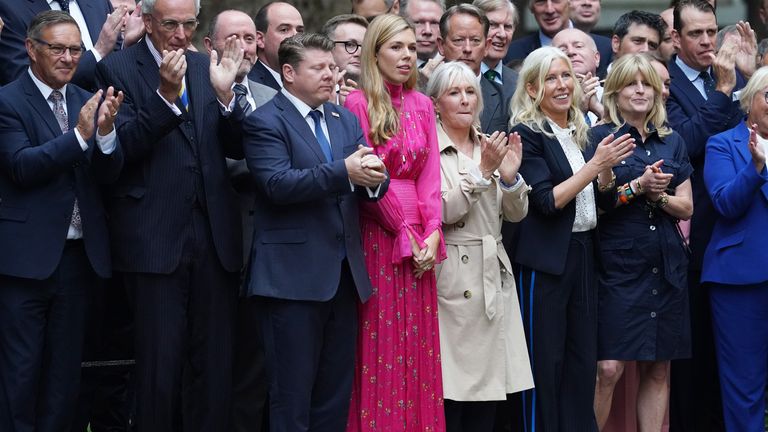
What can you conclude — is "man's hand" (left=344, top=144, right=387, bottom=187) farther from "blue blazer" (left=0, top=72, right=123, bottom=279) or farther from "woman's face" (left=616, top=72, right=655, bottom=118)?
"woman's face" (left=616, top=72, right=655, bottom=118)

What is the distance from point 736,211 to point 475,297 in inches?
64.0

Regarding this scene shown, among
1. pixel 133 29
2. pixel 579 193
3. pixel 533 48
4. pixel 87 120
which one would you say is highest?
pixel 533 48

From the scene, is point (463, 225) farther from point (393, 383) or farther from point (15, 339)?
point (15, 339)

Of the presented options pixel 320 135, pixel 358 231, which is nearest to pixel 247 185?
pixel 320 135

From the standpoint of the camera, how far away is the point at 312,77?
6320 millimetres

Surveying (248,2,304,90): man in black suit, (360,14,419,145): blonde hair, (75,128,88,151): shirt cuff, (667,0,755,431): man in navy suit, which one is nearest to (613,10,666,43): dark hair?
(667,0,755,431): man in navy suit

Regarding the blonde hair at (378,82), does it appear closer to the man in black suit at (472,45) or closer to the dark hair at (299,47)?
the dark hair at (299,47)

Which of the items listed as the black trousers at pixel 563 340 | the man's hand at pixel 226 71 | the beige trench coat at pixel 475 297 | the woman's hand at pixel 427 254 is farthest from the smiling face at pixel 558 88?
the man's hand at pixel 226 71

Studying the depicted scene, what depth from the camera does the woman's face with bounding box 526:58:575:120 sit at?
7051mm

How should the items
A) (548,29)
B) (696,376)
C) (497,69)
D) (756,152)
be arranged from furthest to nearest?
(548,29), (497,69), (696,376), (756,152)

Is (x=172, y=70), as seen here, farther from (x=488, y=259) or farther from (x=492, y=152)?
(x=488, y=259)

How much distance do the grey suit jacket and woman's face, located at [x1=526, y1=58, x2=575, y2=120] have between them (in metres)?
1.41

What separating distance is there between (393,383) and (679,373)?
215 cm

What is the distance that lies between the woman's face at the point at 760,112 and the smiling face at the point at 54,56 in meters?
3.64
